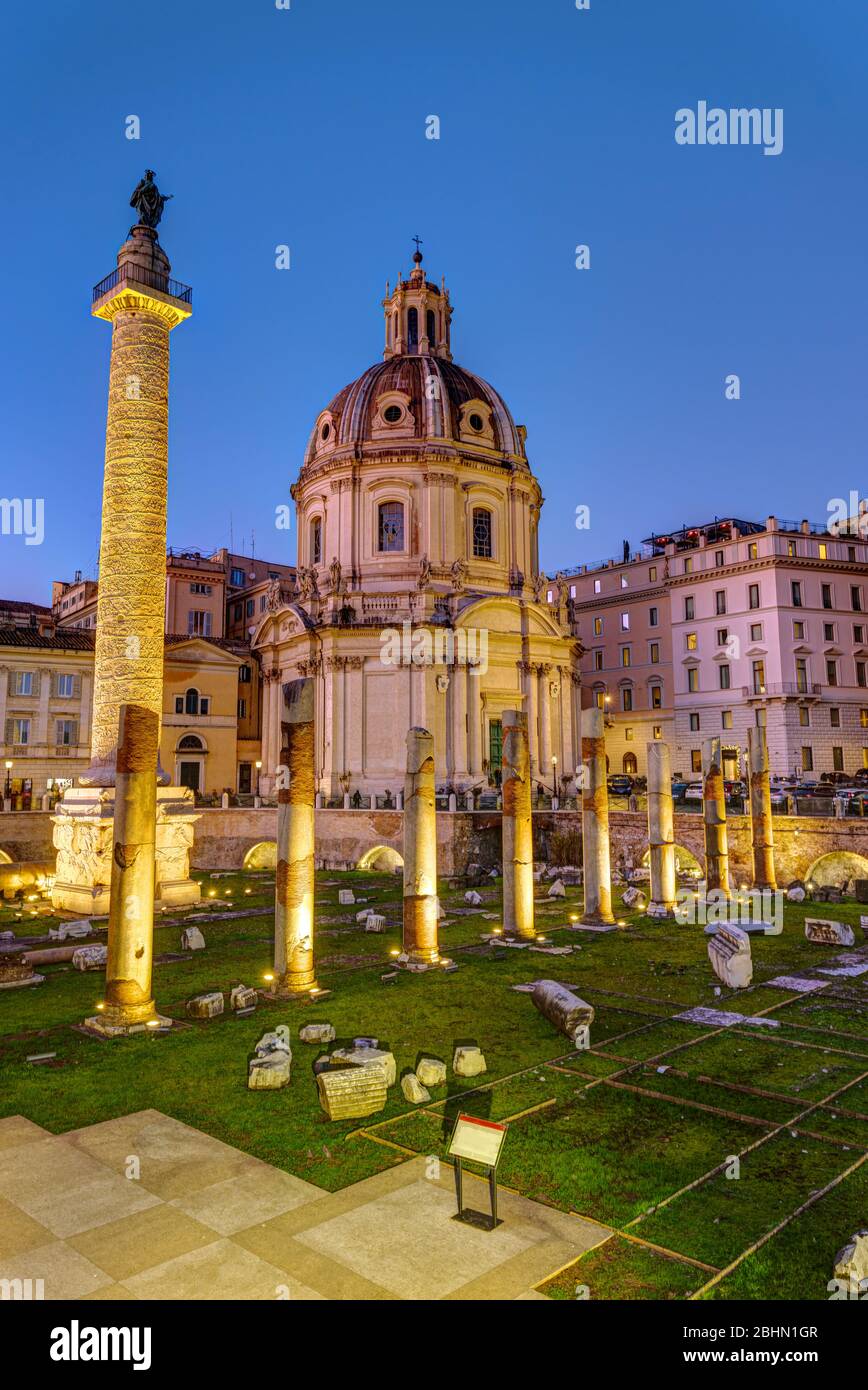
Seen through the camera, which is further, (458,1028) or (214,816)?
(214,816)

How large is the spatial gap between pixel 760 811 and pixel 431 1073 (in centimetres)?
1771

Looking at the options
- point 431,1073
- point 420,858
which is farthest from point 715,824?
point 431,1073

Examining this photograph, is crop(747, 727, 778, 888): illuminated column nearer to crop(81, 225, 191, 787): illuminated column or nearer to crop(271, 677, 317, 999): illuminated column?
crop(271, 677, 317, 999): illuminated column

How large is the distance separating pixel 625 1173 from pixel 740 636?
47975 mm

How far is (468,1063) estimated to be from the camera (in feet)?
34.3

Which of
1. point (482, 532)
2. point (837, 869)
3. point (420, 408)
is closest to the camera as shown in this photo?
point (837, 869)

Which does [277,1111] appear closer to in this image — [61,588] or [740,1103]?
[740,1103]

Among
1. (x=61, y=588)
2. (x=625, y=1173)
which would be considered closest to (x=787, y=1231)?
(x=625, y=1173)

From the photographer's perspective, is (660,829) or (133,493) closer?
(660,829)

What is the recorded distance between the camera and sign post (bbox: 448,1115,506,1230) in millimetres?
6699

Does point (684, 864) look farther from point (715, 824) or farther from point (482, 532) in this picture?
point (482, 532)

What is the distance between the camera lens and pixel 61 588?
238 ft

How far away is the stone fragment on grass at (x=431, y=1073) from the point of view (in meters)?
10.0
